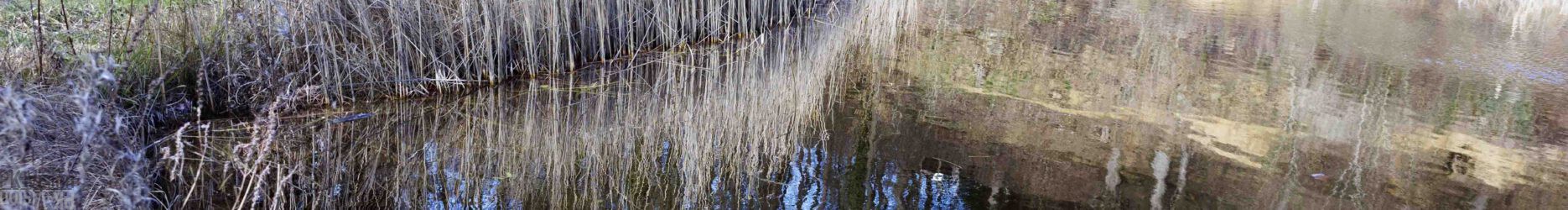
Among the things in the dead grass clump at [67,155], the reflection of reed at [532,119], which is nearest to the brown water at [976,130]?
the reflection of reed at [532,119]

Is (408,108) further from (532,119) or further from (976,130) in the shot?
(976,130)

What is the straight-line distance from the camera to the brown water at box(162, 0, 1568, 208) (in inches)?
98.6

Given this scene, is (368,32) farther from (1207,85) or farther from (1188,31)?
(1188,31)

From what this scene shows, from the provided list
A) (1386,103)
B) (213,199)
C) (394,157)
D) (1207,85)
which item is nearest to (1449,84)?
(1386,103)

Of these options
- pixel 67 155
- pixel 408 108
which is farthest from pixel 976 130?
pixel 67 155

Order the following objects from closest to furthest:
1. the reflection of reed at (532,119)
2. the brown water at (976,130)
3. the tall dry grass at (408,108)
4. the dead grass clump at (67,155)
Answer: the dead grass clump at (67,155), the tall dry grass at (408,108), the reflection of reed at (532,119), the brown water at (976,130)

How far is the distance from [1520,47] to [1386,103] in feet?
5.78

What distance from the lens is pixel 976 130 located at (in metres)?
3.11

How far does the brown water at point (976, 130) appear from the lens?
250cm

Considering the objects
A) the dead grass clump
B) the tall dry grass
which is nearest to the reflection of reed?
the tall dry grass

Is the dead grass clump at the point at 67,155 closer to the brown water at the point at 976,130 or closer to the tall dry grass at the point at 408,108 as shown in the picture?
the tall dry grass at the point at 408,108

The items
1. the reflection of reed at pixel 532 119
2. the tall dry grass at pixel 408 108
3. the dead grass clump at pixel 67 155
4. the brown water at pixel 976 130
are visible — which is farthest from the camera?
the brown water at pixel 976 130

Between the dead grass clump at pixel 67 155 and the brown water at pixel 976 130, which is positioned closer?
the dead grass clump at pixel 67 155

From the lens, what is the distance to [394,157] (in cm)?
266
